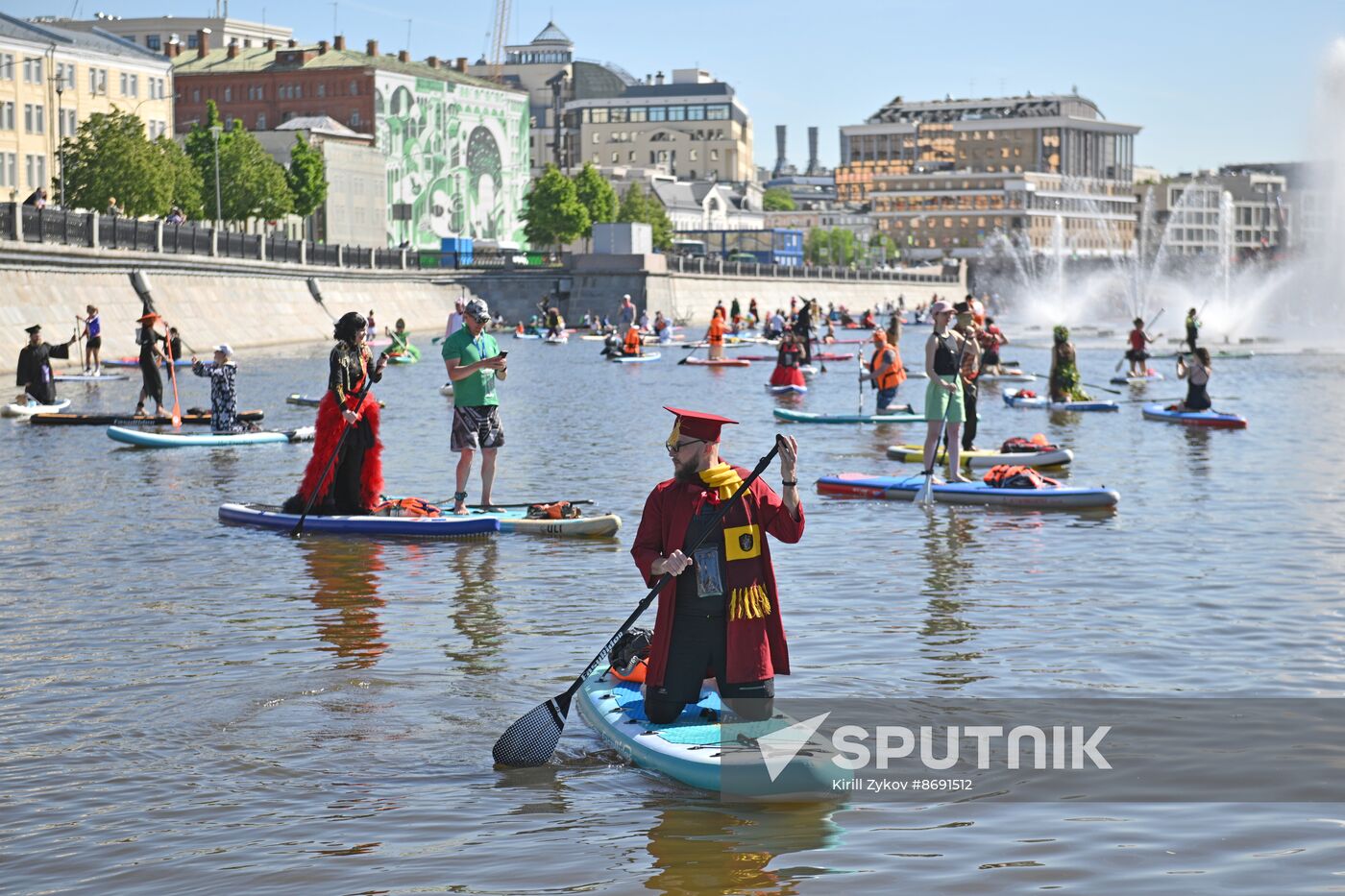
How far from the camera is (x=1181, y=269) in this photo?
18750 centimetres

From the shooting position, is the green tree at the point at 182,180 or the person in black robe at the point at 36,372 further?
the green tree at the point at 182,180

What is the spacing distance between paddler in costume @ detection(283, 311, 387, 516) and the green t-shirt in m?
0.77

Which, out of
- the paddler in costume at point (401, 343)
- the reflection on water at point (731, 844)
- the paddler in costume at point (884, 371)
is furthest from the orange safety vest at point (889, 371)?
the reflection on water at point (731, 844)

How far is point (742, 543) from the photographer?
8875 mm

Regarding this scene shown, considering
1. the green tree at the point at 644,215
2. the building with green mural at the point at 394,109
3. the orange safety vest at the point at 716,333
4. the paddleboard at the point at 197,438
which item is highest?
the building with green mural at the point at 394,109

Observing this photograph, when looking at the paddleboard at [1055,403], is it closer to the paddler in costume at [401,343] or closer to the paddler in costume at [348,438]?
the paddler in costume at [401,343]

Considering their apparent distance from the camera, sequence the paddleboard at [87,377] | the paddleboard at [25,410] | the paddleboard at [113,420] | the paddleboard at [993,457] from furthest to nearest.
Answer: the paddleboard at [87,377], the paddleboard at [25,410], the paddleboard at [113,420], the paddleboard at [993,457]

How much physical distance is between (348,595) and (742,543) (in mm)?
6325

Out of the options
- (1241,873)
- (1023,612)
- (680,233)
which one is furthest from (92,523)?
(680,233)

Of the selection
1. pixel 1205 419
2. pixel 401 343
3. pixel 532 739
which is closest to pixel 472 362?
pixel 532 739

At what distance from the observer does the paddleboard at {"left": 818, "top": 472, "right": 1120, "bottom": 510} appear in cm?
1972

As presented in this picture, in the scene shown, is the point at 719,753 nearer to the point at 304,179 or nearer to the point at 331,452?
the point at 331,452

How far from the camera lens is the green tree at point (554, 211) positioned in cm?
13400

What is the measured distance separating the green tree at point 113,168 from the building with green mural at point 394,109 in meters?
51.3
